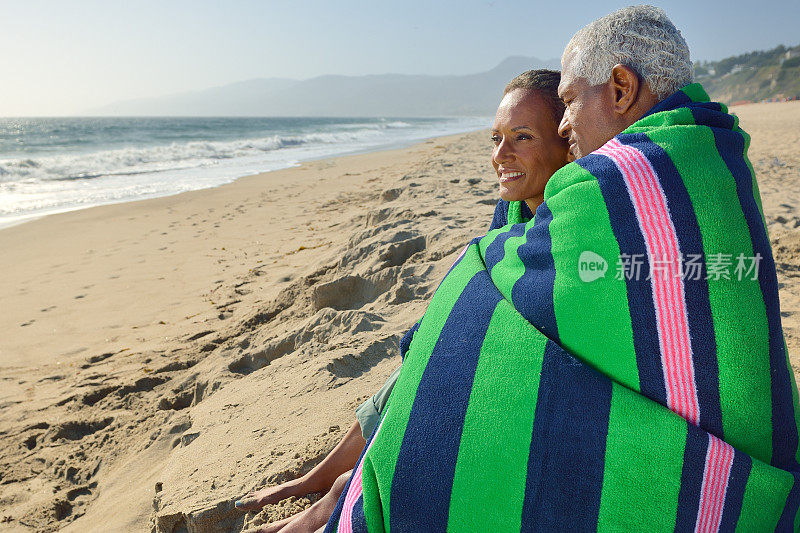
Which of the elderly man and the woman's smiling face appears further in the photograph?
the woman's smiling face

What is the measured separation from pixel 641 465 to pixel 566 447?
13 cm

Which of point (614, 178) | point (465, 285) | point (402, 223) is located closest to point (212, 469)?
point (465, 285)

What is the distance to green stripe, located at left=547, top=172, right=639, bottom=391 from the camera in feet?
3.35

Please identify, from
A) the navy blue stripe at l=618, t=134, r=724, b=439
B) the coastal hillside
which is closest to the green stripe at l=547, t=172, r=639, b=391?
the navy blue stripe at l=618, t=134, r=724, b=439

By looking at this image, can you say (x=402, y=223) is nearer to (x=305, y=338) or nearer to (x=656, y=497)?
(x=305, y=338)

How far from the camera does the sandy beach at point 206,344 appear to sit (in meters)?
2.16

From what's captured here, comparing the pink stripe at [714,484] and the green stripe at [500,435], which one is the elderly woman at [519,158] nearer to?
the green stripe at [500,435]

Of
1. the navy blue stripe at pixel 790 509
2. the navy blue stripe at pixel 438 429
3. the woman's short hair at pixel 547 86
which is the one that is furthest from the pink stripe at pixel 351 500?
the woman's short hair at pixel 547 86

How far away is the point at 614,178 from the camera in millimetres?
1062

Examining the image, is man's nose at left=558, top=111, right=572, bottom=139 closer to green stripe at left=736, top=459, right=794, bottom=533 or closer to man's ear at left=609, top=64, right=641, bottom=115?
man's ear at left=609, top=64, right=641, bottom=115

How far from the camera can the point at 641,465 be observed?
100 centimetres

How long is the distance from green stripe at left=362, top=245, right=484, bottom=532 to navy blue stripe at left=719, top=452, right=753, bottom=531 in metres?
0.62

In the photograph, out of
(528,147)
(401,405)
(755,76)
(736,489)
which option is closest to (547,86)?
(528,147)

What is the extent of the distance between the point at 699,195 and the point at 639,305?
235 millimetres
